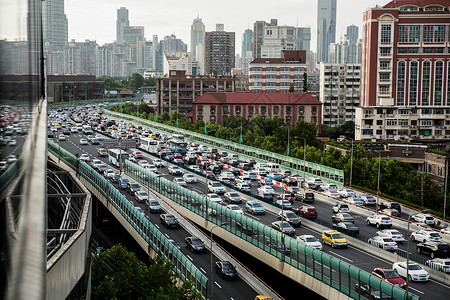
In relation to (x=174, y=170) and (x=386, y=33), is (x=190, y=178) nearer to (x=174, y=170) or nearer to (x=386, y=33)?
(x=174, y=170)

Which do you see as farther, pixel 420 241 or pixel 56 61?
pixel 56 61

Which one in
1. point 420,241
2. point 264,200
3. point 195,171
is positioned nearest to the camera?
point 420,241

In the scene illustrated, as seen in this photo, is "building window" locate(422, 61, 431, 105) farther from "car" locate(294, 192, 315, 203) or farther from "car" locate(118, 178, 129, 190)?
"car" locate(118, 178, 129, 190)

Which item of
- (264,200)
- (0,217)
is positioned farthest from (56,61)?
(0,217)

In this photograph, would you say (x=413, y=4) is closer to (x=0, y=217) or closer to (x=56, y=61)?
(x=0, y=217)

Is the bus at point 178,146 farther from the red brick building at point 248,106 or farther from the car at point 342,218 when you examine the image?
the car at point 342,218

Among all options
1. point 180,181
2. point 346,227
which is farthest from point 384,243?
point 180,181
